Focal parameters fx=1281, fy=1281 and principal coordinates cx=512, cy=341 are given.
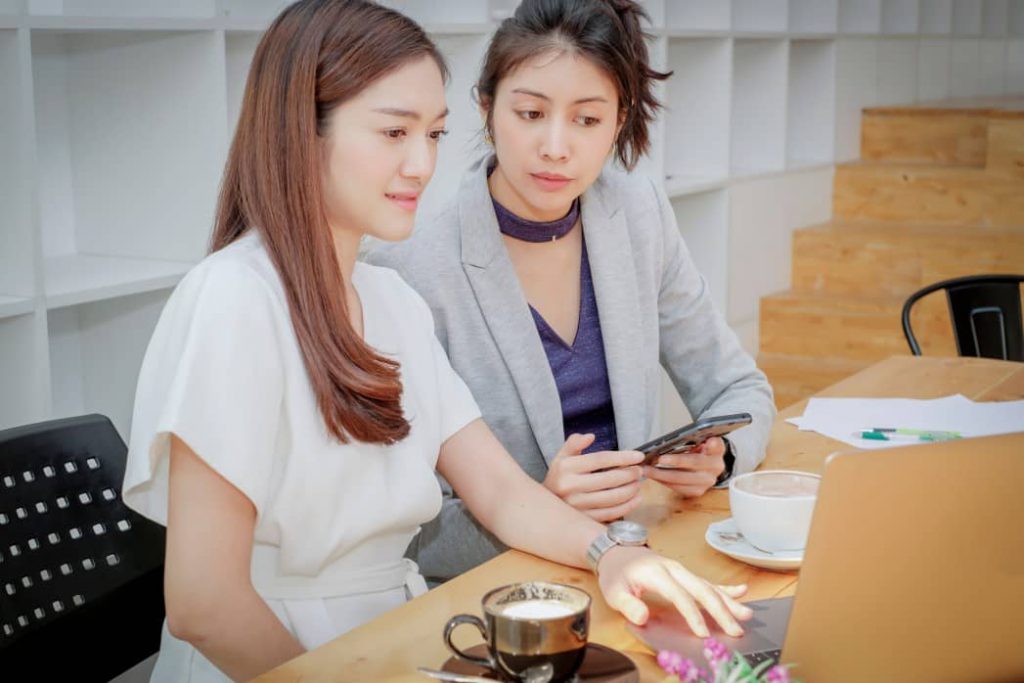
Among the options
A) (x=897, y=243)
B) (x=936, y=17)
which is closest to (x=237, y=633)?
(x=897, y=243)

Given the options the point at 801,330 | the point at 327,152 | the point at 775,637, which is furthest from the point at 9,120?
the point at 801,330

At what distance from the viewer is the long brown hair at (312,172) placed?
1.33 metres

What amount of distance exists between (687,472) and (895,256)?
3.32 metres

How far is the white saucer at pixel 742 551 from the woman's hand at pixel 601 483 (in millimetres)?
107

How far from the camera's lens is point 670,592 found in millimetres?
1181

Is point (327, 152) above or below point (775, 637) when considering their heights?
above

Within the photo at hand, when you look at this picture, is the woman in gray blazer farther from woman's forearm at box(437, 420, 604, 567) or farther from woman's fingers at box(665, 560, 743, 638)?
woman's fingers at box(665, 560, 743, 638)

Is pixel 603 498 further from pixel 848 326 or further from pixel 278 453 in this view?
pixel 848 326

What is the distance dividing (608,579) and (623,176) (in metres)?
0.95

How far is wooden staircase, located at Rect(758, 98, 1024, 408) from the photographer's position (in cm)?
453

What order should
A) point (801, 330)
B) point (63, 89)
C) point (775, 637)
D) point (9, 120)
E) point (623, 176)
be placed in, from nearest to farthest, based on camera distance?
point (775, 637), point (9, 120), point (623, 176), point (63, 89), point (801, 330)

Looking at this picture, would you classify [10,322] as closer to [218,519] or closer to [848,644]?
A: [218,519]

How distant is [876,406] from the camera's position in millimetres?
2020

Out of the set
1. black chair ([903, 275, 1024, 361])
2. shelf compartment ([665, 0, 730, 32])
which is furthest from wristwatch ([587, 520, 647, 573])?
shelf compartment ([665, 0, 730, 32])
